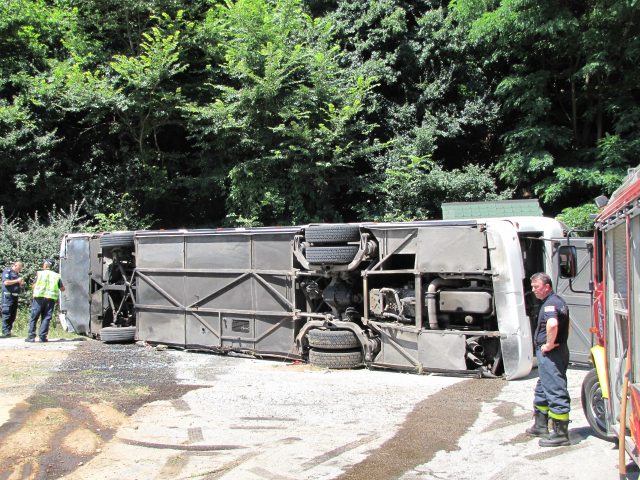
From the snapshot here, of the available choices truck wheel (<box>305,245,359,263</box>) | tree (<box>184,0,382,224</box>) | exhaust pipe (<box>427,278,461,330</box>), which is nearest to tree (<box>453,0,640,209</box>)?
tree (<box>184,0,382,224</box>)

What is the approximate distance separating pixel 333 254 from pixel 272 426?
3.33 metres

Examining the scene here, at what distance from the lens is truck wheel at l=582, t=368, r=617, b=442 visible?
18.2 ft

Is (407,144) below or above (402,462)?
above

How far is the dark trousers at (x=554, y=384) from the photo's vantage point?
5.35 metres

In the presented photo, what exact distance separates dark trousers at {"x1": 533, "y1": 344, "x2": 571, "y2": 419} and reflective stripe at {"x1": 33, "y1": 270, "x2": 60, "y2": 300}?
10076mm

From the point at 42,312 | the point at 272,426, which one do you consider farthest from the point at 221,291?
the point at 272,426

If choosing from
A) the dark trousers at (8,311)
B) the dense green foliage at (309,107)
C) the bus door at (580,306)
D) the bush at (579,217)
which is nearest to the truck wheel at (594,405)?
the bus door at (580,306)

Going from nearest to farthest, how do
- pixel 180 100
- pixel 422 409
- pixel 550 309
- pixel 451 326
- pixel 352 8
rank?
1. pixel 550 309
2. pixel 422 409
3. pixel 451 326
4. pixel 180 100
5. pixel 352 8

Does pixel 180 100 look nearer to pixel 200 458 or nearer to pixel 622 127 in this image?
pixel 622 127

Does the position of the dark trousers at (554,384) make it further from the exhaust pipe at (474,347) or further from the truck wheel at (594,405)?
the exhaust pipe at (474,347)

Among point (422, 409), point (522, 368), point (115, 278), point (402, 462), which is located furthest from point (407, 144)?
point (402, 462)

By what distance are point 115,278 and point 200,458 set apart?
26.5 feet

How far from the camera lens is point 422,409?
675 cm

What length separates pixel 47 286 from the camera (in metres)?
12.1
